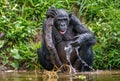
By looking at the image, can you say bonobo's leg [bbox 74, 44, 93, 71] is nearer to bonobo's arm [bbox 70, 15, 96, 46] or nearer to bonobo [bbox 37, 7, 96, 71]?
bonobo [bbox 37, 7, 96, 71]

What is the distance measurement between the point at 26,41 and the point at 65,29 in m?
1.62

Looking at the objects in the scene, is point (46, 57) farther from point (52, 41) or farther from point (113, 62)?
point (113, 62)

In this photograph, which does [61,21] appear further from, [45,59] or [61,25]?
[45,59]

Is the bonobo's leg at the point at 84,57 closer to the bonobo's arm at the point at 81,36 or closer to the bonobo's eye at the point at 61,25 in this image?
the bonobo's arm at the point at 81,36

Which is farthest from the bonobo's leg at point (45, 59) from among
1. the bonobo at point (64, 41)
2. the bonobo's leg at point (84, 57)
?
the bonobo's leg at point (84, 57)

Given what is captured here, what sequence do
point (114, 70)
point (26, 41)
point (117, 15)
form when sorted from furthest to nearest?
point (117, 15), point (26, 41), point (114, 70)

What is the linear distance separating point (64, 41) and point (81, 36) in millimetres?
352

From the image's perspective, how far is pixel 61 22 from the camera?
9297mm

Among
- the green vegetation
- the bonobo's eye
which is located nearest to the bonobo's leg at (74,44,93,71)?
the bonobo's eye

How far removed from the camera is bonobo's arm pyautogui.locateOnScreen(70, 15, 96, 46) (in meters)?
9.15

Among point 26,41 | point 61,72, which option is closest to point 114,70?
point 61,72

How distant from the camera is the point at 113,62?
10.2 metres

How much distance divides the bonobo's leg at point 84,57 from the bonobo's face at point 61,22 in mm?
444

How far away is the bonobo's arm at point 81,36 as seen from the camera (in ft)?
30.0
